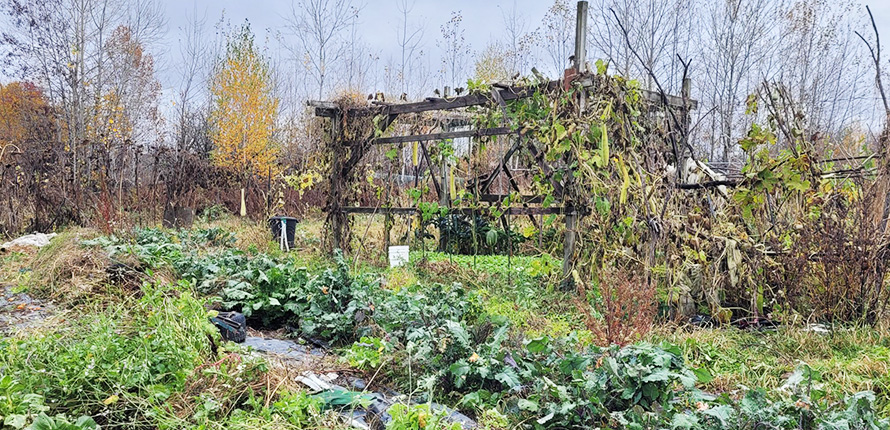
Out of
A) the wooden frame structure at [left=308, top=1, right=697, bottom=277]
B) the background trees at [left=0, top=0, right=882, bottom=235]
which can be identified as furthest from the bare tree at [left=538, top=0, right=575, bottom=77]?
the wooden frame structure at [left=308, top=1, right=697, bottom=277]

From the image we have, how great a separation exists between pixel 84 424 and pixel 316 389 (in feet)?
3.15

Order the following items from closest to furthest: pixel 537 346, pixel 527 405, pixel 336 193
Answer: pixel 527 405 < pixel 537 346 < pixel 336 193

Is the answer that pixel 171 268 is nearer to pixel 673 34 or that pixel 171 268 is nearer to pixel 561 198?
pixel 561 198

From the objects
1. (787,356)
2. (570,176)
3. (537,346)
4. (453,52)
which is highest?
(453,52)

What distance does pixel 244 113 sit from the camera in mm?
13508

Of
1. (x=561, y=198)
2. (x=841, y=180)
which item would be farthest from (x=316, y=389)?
(x=841, y=180)

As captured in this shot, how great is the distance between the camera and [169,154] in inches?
447

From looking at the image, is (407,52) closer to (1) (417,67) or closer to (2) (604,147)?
(1) (417,67)

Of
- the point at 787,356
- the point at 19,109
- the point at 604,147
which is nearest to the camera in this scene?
the point at 787,356

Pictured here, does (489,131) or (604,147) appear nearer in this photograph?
(604,147)

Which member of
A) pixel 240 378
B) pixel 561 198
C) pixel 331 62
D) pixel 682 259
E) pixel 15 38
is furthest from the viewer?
pixel 331 62

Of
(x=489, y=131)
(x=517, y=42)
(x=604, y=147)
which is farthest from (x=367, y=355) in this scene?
(x=517, y=42)

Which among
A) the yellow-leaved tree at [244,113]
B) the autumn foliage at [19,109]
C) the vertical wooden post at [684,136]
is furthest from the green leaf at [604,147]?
the autumn foliage at [19,109]

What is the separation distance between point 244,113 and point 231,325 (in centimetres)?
1082
